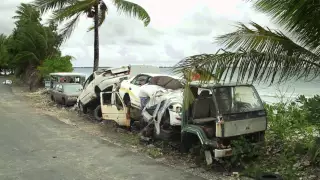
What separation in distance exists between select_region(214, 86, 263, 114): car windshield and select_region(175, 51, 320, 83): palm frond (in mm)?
2022

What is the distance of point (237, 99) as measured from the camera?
342 inches

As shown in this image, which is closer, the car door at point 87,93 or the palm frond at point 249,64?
the palm frond at point 249,64

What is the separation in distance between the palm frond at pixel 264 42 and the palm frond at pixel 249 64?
0.40 feet

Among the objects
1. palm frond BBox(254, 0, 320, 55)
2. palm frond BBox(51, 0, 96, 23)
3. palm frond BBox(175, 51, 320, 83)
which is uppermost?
palm frond BBox(51, 0, 96, 23)

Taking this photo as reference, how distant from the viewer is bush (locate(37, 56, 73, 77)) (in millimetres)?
34906

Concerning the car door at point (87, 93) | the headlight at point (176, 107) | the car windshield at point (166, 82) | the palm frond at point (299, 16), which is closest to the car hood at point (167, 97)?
the headlight at point (176, 107)

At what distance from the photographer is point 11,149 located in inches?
401

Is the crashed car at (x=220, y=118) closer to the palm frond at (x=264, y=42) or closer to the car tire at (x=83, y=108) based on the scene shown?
the palm frond at (x=264, y=42)

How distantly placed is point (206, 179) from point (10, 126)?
9333 mm

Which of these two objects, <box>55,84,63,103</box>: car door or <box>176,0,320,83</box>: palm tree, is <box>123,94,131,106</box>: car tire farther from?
<box>55,84,63,103</box>: car door

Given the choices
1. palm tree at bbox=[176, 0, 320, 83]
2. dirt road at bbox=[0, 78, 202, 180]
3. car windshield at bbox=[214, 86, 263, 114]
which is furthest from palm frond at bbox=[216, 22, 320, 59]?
dirt road at bbox=[0, 78, 202, 180]

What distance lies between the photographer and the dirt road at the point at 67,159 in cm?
784

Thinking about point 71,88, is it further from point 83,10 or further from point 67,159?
point 67,159

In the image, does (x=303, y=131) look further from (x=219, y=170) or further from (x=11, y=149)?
(x=11, y=149)
